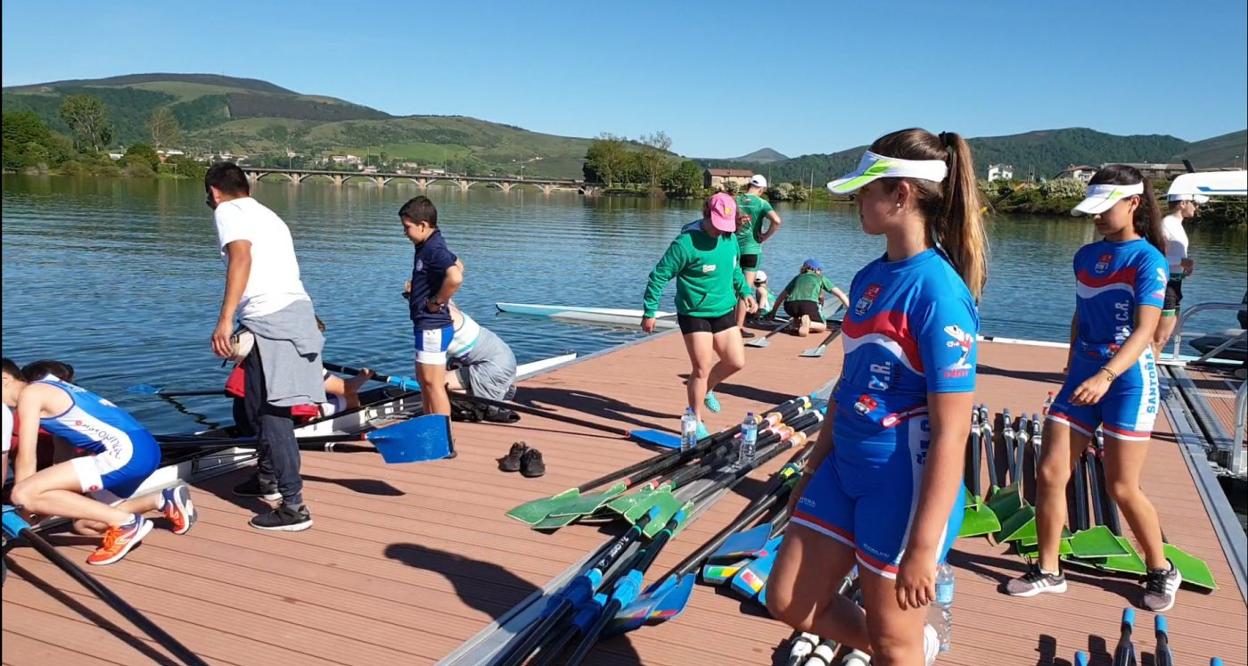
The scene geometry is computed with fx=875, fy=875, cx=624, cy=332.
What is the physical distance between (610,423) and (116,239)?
99.6 ft

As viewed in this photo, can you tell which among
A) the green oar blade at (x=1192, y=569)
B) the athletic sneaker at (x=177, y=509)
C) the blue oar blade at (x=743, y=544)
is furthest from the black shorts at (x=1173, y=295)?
the athletic sneaker at (x=177, y=509)

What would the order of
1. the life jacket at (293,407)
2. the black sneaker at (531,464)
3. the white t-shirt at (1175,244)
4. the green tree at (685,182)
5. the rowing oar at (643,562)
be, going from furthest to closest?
the green tree at (685,182)
the white t-shirt at (1175,244)
the black sneaker at (531,464)
the life jacket at (293,407)
the rowing oar at (643,562)

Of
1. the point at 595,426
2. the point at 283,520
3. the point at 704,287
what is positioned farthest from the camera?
the point at 595,426

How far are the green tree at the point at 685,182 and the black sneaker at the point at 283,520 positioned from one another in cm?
13316

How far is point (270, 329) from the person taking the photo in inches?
188

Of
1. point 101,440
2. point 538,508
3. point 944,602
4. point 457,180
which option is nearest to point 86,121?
point 457,180

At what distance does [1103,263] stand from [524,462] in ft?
12.3

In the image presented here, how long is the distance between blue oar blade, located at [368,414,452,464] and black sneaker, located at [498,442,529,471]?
2.14 feet

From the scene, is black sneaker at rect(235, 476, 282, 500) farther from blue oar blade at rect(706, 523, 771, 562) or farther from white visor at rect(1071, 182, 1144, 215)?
white visor at rect(1071, 182, 1144, 215)

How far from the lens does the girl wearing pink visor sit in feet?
21.8

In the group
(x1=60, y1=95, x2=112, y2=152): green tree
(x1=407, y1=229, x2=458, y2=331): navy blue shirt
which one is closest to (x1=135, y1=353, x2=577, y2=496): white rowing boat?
(x1=407, y1=229, x2=458, y2=331): navy blue shirt

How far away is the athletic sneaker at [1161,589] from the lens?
167 inches

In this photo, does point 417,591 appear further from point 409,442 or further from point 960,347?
point 960,347

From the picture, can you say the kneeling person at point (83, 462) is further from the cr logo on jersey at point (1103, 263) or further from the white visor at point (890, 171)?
the cr logo on jersey at point (1103, 263)
